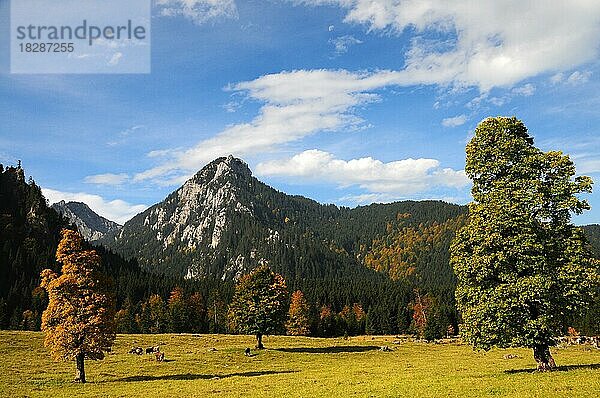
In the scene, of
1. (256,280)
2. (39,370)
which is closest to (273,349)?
(256,280)

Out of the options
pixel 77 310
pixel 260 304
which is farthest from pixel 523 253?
pixel 260 304

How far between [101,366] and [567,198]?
56.6 m

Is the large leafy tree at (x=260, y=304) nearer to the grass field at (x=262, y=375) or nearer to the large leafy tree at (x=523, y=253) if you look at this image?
the grass field at (x=262, y=375)

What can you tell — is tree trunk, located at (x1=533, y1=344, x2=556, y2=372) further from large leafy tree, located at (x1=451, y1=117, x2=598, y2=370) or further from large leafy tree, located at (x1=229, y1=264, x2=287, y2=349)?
large leafy tree, located at (x1=229, y1=264, x2=287, y2=349)

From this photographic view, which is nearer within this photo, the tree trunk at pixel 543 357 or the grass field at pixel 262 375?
the grass field at pixel 262 375

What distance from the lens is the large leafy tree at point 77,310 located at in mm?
45312

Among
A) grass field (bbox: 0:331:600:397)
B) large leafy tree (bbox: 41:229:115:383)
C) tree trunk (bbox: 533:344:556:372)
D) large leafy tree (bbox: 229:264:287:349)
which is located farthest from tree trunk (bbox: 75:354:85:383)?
tree trunk (bbox: 533:344:556:372)

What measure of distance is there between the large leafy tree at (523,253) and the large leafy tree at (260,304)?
5583cm

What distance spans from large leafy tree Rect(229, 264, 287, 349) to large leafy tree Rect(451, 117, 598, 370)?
183ft

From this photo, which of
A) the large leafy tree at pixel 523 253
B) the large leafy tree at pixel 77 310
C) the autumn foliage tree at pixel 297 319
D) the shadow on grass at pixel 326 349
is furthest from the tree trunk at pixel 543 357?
the autumn foliage tree at pixel 297 319

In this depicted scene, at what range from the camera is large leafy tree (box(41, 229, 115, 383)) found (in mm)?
45312

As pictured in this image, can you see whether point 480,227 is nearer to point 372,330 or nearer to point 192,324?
point 192,324

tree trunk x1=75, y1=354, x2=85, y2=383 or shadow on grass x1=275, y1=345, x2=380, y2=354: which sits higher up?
tree trunk x1=75, y1=354, x2=85, y2=383

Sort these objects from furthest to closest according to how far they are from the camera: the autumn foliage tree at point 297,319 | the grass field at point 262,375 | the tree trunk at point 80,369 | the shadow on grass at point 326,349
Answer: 1. the autumn foliage tree at point 297,319
2. the shadow on grass at point 326,349
3. the tree trunk at point 80,369
4. the grass field at point 262,375
